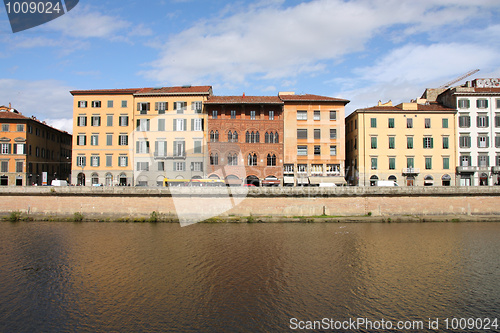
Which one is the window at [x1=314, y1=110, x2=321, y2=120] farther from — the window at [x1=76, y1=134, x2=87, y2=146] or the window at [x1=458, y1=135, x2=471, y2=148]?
the window at [x1=76, y1=134, x2=87, y2=146]

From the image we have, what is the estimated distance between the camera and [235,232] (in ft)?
102

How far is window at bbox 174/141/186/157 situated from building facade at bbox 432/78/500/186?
1455 inches

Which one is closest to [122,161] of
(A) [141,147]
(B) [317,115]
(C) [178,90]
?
(A) [141,147]

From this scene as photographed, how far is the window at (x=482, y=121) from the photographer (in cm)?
4912

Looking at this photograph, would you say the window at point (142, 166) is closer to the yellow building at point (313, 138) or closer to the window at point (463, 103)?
the yellow building at point (313, 138)

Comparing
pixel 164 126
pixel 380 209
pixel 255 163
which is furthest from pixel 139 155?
pixel 380 209

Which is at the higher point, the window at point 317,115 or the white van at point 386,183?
the window at point 317,115

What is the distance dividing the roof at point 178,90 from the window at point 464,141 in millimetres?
Answer: 34934

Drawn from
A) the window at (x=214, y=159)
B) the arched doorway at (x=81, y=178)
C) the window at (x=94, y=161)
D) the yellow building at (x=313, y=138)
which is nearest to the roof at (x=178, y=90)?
the window at (x=214, y=159)

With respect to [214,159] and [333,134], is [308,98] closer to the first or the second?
[333,134]

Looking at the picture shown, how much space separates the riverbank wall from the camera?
3759cm

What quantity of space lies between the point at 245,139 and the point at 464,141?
29.6 metres

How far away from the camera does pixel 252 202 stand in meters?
37.8

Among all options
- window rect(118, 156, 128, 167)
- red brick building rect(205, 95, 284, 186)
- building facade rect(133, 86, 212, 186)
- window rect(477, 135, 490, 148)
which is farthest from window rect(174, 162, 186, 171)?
window rect(477, 135, 490, 148)
